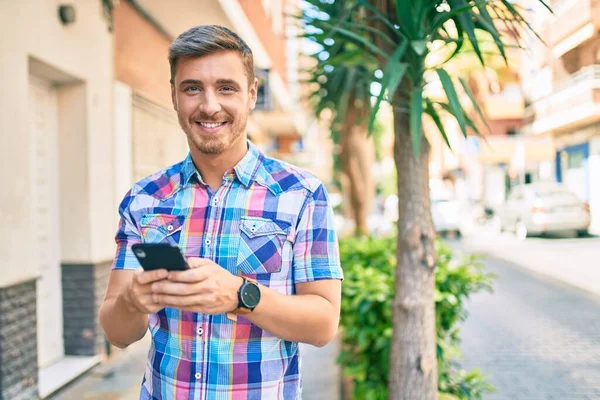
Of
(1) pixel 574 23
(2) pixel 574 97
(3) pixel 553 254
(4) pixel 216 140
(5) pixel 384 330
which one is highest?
(1) pixel 574 23

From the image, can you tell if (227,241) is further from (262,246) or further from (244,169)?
(244,169)

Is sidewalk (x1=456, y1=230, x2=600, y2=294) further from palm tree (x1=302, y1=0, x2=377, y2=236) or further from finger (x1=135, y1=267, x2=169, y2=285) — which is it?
finger (x1=135, y1=267, x2=169, y2=285)

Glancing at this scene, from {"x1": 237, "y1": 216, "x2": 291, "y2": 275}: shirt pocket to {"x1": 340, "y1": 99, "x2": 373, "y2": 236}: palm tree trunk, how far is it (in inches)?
290

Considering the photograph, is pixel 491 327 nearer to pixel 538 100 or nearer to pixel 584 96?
pixel 584 96

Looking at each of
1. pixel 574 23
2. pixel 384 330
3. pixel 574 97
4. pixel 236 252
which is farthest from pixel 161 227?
pixel 574 97

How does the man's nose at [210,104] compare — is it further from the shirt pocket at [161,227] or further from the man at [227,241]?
the shirt pocket at [161,227]

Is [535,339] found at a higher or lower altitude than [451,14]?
lower

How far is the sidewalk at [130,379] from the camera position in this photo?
4.62 meters

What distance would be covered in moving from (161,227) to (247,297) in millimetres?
431

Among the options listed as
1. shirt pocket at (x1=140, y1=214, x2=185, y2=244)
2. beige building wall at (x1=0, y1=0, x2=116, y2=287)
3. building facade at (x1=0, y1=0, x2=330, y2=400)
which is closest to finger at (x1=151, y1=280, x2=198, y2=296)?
shirt pocket at (x1=140, y1=214, x2=185, y2=244)

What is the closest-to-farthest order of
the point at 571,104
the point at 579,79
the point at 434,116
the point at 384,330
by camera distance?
1. the point at 434,116
2. the point at 384,330
3. the point at 579,79
4. the point at 571,104

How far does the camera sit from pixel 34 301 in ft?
13.9

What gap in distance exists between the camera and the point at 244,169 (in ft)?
5.45

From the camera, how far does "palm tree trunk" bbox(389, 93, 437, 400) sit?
287 centimetres
